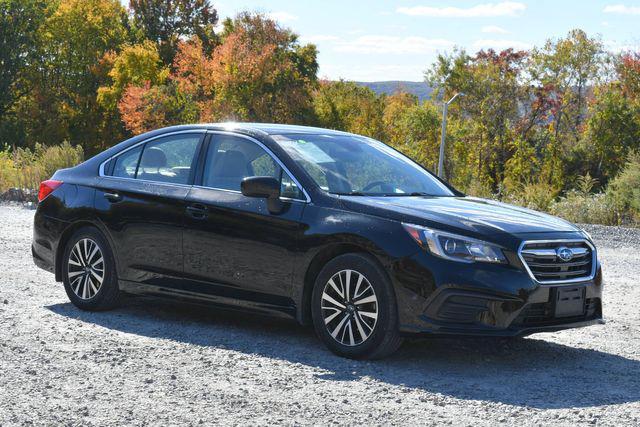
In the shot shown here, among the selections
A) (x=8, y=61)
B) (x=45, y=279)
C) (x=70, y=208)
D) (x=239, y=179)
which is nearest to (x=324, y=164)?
(x=239, y=179)

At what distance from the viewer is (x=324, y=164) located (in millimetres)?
7426

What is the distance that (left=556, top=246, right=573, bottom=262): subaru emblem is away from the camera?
259 inches

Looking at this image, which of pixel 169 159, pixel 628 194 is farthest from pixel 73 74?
pixel 169 159

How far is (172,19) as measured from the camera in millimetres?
77562

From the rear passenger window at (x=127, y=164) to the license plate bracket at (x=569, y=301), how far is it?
3821 millimetres

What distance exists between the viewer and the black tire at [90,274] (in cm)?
827

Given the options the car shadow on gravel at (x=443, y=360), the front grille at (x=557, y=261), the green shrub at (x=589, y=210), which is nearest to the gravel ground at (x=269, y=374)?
the car shadow on gravel at (x=443, y=360)

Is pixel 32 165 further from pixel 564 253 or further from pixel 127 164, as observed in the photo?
pixel 564 253

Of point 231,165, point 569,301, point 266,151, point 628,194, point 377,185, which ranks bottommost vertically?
point 628,194

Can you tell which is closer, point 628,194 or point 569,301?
point 569,301

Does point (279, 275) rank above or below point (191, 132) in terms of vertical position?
below

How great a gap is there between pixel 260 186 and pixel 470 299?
177 cm

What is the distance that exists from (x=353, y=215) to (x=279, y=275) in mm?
756

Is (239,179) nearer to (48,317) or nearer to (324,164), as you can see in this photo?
(324,164)
